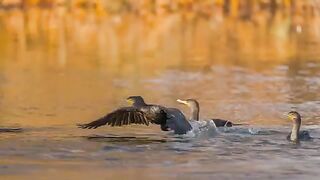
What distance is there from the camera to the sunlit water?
38.5 feet

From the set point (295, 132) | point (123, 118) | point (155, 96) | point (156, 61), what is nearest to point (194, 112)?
point (123, 118)

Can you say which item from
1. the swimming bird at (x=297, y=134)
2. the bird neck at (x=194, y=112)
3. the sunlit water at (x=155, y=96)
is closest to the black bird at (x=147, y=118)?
the sunlit water at (x=155, y=96)

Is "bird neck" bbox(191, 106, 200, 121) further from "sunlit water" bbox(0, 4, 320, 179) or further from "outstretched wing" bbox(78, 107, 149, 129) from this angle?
"outstretched wing" bbox(78, 107, 149, 129)

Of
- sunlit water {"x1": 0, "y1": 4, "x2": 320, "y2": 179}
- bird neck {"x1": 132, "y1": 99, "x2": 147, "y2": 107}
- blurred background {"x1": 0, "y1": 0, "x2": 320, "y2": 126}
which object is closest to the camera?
sunlit water {"x1": 0, "y1": 4, "x2": 320, "y2": 179}

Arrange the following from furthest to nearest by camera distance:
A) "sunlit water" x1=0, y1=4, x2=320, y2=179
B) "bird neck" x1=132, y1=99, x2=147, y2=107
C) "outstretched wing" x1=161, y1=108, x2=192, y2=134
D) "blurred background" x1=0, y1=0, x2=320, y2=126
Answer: "blurred background" x1=0, y1=0, x2=320, y2=126 < "bird neck" x1=132, y1=99, x2=147, y2=107 < "outstretched wing" x1=161, y1=108, x2=192, y2=134 < "sunlit water" x1=0, y1=4, x2=320, y2=179

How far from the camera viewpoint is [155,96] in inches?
698

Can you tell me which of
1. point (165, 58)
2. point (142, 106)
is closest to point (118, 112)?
point (142, 106)

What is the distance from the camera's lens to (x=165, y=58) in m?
24.8

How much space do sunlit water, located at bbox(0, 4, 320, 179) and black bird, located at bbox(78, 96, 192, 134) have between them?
147mm

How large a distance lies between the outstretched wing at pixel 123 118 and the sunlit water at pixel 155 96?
17 cm

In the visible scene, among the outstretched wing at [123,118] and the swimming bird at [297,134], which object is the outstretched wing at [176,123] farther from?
the swimming bird at [297,134]

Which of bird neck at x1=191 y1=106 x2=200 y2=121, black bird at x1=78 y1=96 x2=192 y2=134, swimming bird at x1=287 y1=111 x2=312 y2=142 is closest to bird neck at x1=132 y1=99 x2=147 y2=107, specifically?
black bird at x1=78 y1=96 x2=192 y2=134

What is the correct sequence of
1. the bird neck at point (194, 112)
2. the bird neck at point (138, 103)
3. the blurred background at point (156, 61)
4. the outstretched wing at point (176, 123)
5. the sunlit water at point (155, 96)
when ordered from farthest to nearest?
the blurred background at point (156, 61) → the bird neck at point (194, 112) → the bird neck at point (138, 103) → the outstretched wing at point (176, 123) → the sunlit water at point (155, 96)

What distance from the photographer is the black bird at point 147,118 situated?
13.4 meters
